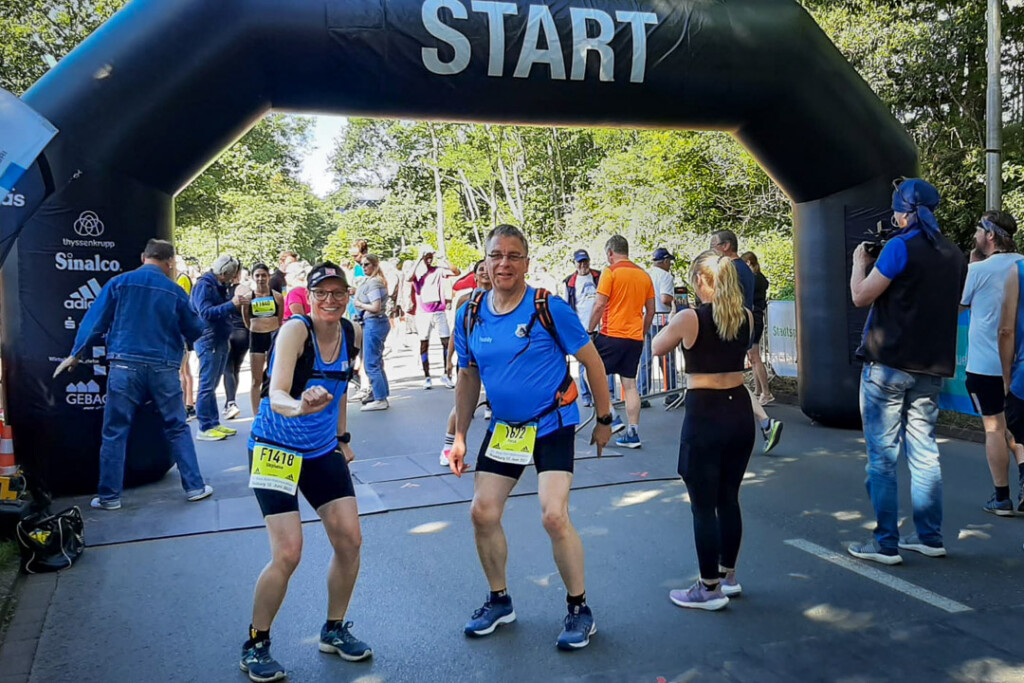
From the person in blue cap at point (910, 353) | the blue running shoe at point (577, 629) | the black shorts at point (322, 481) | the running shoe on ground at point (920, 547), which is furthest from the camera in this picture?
the running shoe on ground at point (920, 547)

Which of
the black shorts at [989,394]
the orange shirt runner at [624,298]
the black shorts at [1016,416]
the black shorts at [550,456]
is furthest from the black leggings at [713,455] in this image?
Result: the orange shirt runner at [624,298]

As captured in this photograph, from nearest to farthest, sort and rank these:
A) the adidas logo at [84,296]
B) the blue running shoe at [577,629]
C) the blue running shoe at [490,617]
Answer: the blue running shoe at [577,629] → the blue running shoe at [490,617] → the adidas logo at [84,296]

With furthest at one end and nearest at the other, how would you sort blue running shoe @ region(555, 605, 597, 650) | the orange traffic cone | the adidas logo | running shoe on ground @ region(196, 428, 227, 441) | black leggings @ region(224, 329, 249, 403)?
black leggings @ region(224, 329, 249, 403)
running shoe on ground @ region(196, 428, 227, 441)
the adidas logo
the orange traffic cone
blue running shoe @ region(555, 605, 597, 650)

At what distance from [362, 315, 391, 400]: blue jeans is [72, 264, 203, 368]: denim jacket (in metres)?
4.09

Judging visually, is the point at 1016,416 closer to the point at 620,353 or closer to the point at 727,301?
the point at 727,301

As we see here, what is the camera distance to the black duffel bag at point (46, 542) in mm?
4906

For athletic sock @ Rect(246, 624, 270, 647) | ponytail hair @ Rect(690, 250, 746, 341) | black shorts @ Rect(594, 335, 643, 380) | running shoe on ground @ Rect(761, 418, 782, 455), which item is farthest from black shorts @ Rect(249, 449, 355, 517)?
black shorts @ Rect(594, 335, 643, 380)

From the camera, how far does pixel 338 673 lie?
360 centimetres

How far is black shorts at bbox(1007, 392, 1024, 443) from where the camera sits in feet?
17.1

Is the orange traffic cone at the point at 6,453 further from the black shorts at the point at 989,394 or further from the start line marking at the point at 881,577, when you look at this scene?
the black shorts at the point at 989,394

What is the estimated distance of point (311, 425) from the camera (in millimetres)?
3592

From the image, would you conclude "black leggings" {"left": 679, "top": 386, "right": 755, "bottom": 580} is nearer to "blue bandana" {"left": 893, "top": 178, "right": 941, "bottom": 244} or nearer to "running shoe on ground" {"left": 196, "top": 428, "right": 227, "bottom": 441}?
"blue bandana" {"left": 893, "top": 178, "right": 941, "bottom": 244}

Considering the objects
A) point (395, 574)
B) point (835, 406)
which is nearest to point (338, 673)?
point (395, 574)

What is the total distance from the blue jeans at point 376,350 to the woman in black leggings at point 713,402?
6.85 meters
